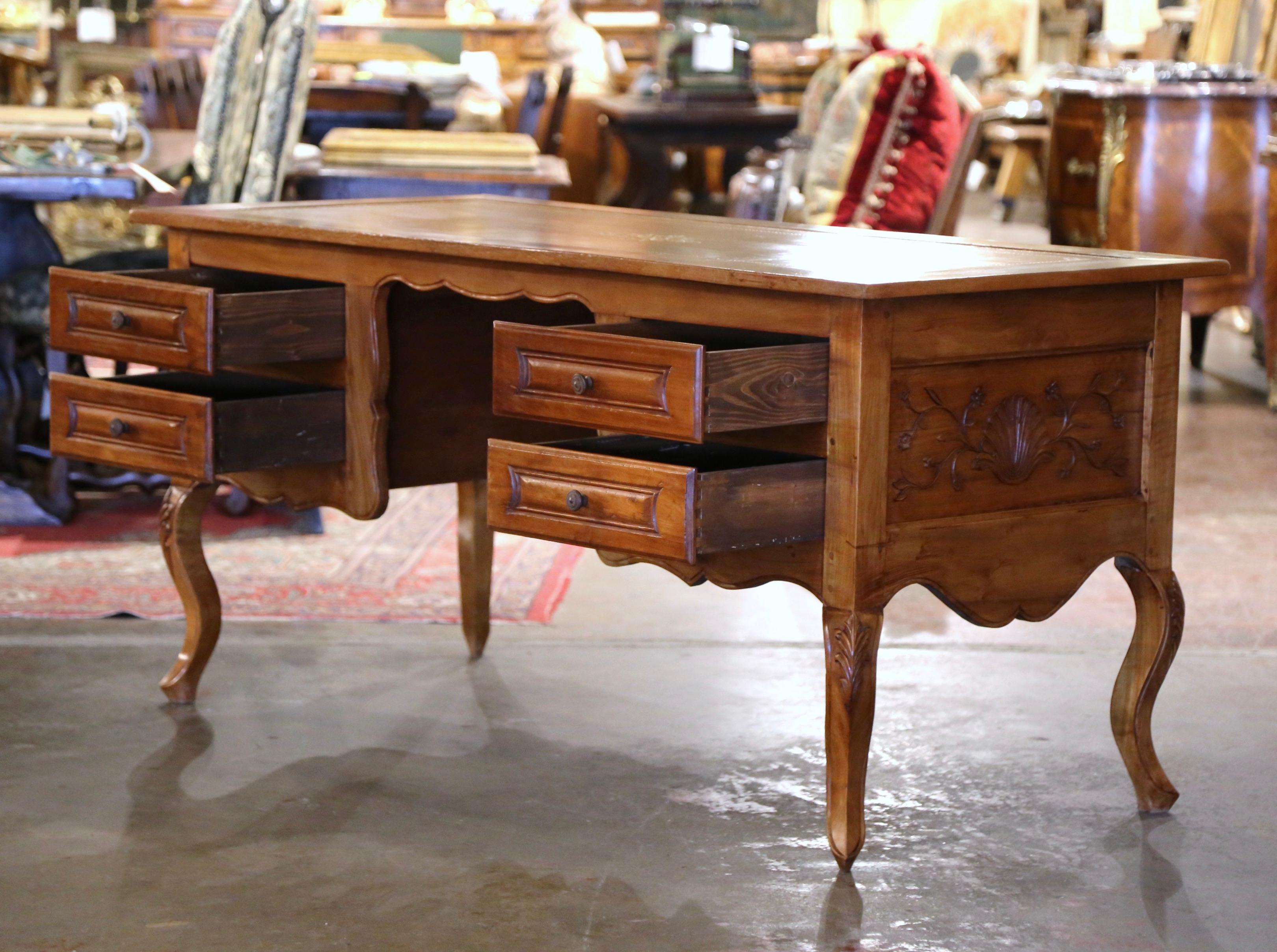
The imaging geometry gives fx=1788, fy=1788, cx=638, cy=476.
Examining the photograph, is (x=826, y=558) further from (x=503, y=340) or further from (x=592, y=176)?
(x=592, y=176)

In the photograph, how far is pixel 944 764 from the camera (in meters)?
2.77

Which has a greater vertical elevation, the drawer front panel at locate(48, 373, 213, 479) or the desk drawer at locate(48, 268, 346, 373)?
the desk drawer at locate(48, 268, 346, 373)

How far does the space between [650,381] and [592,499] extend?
18 centimetres

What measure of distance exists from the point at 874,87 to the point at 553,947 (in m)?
3.03

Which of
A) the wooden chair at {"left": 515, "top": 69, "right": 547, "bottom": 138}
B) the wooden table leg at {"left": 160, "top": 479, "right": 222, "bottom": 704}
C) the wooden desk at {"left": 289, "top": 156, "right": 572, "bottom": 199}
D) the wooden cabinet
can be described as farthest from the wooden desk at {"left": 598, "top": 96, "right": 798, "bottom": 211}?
the wooden table leg at {"left": 160, "top": 479, "right": 222, "bottom": 704}

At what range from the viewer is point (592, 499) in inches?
89.7

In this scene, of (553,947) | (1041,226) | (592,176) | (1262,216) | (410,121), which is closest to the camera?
(553,947)

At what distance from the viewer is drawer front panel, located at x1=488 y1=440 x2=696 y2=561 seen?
2.18 metres

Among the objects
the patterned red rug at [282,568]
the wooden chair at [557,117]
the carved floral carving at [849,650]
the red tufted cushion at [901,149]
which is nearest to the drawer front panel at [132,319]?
the patterned red rug at [282,568]

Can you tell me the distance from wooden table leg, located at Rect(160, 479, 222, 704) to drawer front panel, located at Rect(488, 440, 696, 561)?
0.85 meters

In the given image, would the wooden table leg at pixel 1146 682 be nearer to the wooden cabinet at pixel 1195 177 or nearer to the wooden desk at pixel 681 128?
the wooden cabinet at pixel 1195 177

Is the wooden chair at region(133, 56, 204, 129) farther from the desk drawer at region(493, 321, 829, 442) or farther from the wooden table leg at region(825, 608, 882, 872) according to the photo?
the wooden table leg at region(825, 608, 882, 872)

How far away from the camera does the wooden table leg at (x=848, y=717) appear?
2.25 m

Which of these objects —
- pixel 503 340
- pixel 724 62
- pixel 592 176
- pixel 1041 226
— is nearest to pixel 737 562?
pixel 503 340
